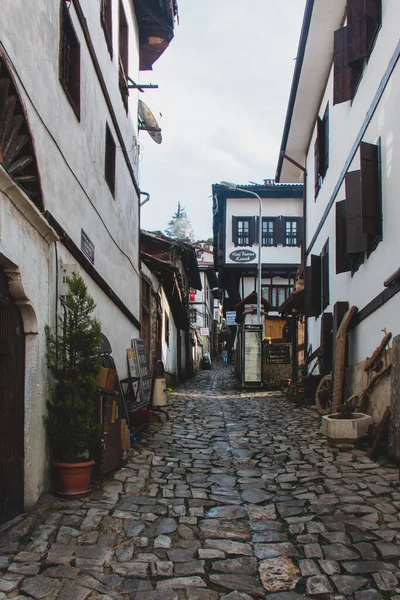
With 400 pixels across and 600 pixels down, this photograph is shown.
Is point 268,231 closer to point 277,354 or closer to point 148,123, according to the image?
point 277,354

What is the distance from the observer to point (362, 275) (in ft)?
28.3

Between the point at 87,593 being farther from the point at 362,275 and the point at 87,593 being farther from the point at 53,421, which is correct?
the point at 362,275

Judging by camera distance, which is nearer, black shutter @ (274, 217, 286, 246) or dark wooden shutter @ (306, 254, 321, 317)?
dark wooden shutter @ (306, 254, 321, 317)

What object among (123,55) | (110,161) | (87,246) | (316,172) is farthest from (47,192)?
(316,172)

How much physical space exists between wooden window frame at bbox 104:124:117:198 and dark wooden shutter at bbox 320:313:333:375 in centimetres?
480

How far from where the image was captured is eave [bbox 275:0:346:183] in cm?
1010

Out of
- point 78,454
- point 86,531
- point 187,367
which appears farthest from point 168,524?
point 187,367

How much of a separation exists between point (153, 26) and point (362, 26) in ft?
20.3

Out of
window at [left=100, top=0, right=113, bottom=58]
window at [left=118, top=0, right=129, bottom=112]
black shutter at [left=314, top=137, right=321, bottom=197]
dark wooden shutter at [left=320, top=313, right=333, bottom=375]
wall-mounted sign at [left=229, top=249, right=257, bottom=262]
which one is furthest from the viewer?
wall-mounted sign at [left=229, top=249, right=257, bottom=262]

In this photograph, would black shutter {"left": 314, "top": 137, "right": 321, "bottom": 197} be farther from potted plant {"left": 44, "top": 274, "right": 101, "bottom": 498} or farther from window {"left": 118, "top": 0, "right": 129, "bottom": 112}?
potted plant {"left": 44, "top": 274, "right": 101, "bottom": 498}

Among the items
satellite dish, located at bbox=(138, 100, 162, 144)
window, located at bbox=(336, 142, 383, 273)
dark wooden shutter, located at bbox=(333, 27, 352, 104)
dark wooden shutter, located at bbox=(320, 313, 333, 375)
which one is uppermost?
satellite dish, located at bbox=(138, 100, 162, 144)

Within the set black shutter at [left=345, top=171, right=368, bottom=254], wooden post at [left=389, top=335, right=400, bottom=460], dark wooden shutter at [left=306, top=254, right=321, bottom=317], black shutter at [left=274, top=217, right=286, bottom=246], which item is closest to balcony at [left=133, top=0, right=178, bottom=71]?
dark wooden shutter at [left=306, top=254, right=321, bottom=317]

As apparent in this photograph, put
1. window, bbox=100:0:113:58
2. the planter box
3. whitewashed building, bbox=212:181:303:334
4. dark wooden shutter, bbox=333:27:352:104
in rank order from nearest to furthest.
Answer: the planter box < window, bbox=100:0:113:58 < dark wooden shutter, bbox=333:27:352:104 < whitewashed building, bbox=212:181:303:334

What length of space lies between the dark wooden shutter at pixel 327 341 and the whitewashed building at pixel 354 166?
0.07ft
